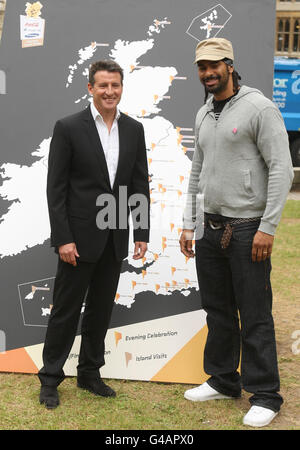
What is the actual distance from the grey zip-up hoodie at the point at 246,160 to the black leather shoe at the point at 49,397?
127 centimetres

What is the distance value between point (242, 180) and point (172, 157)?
2.49 ft

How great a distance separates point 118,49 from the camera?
3.48 metres

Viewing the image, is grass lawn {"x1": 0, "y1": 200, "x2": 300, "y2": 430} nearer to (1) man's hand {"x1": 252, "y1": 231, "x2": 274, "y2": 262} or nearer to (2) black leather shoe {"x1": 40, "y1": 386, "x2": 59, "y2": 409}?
(2) black leather shoe {"x1": 40, "y1": 386, "x2": 59, "y2": 409}

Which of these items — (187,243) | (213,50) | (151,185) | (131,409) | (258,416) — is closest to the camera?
(213,50)

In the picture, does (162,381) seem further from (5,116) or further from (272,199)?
(5,116)

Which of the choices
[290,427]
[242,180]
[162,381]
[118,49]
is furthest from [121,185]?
Answer: [290,427]

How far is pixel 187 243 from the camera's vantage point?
10.7 ft

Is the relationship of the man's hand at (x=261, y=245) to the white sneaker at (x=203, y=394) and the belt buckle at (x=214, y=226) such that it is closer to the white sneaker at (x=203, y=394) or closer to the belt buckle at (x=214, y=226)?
the belt buckle at (x=214, y=226)

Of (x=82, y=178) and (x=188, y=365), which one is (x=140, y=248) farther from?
(x=188, y=365)

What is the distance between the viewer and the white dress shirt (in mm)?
3053

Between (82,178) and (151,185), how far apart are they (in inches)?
24.6

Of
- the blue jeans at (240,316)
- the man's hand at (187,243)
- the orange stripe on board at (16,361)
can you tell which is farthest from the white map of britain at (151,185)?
the orange stripe on board at (16,361)

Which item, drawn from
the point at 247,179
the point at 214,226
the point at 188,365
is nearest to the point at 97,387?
the point at 188,365

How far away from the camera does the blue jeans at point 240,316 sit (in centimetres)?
292
